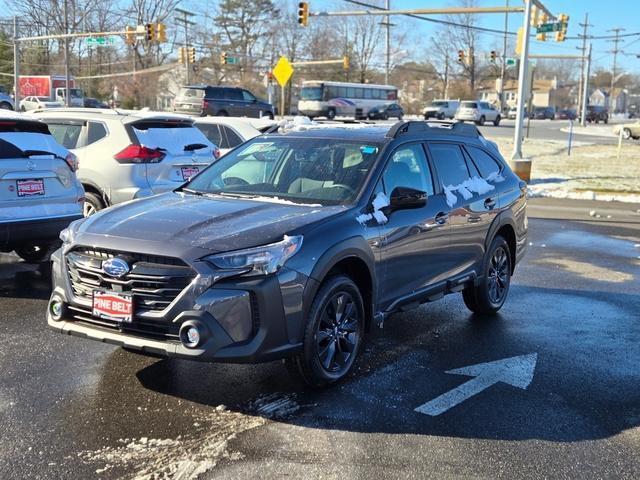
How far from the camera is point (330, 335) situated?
15.2 ft

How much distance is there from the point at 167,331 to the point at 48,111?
7070 mm

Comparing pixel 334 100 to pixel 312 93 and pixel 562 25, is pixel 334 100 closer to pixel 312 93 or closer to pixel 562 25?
pixel 312 93

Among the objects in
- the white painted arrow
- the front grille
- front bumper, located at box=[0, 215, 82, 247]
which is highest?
the front grille

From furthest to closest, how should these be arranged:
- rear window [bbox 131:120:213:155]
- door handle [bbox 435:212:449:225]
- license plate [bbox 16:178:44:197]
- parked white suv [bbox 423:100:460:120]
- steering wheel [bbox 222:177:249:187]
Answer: parked white suv [bbox 423:100:460:120], rear window [bbox 131:120:213:155], license plate [bbox 16:178:44:197], door handle [bbox 435:212:449:225], steering wheel [bbox 222:177:249:187]

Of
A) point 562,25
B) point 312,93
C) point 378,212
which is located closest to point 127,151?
point 378,212

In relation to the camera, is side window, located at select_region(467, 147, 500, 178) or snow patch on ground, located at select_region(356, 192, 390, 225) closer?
snow patch on ground, located at select_region(356, 192, 390, 225)

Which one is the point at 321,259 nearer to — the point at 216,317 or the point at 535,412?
the point at 216,317

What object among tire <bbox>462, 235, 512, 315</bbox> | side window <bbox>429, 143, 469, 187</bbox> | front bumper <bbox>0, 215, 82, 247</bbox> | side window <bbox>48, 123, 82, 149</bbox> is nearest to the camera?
side window <bbox>429, 143, 469, 187</bbox>

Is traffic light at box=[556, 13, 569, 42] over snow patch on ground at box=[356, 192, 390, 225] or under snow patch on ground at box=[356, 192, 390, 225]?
over

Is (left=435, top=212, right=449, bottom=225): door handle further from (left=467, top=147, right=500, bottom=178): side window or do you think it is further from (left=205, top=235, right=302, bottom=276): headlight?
(left=205, top=235, right=302, bottom=276): headlight

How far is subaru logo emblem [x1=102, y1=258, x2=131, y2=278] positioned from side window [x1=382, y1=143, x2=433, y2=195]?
6.59 feet

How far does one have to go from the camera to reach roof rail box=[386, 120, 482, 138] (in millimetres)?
5582

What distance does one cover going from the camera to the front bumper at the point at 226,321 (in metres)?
3.96

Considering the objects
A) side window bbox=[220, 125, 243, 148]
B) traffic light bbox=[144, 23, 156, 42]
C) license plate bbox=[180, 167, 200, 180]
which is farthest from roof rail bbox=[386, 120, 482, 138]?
traffic light bbox=[144, 23, 156, 42]
